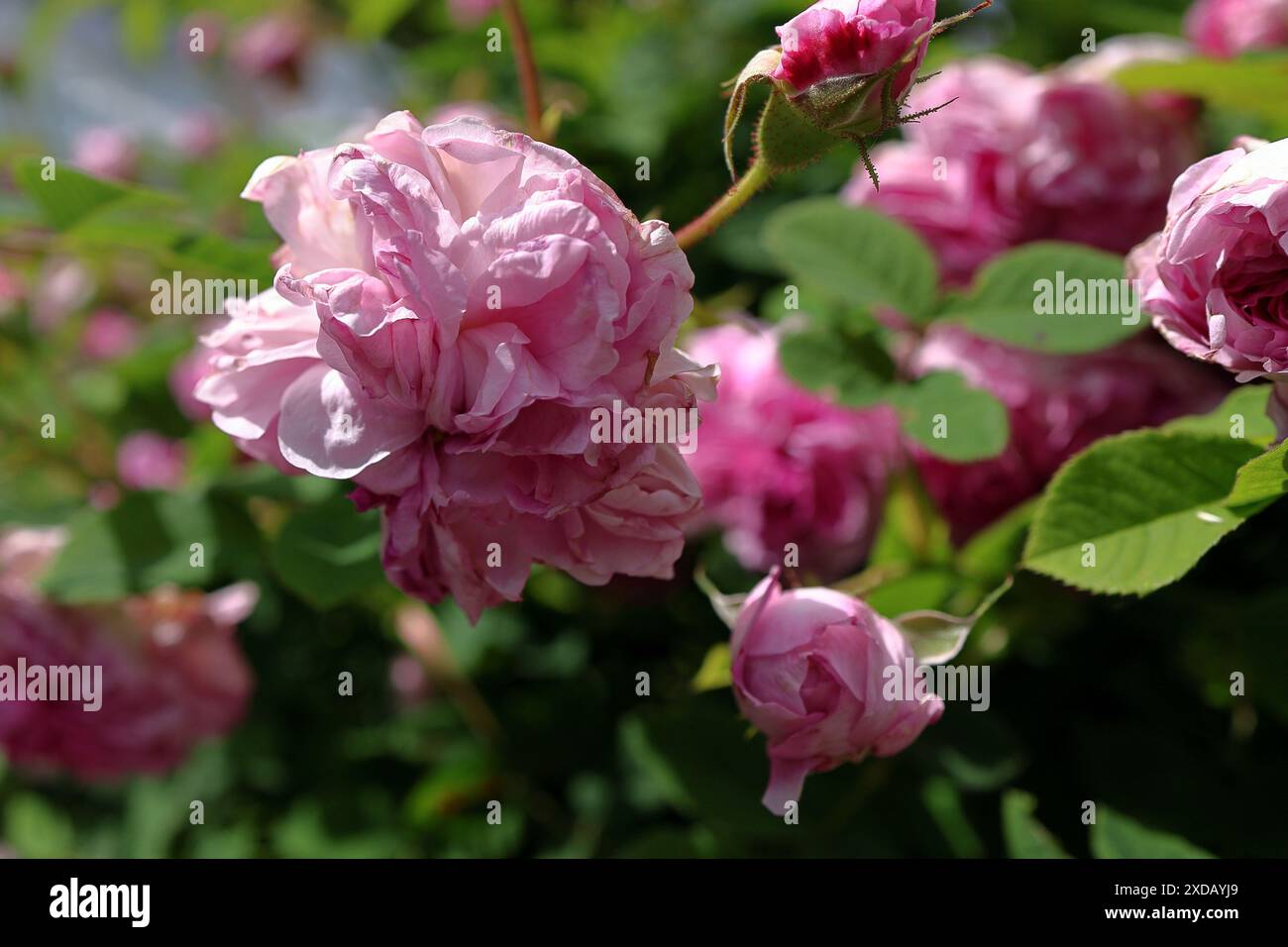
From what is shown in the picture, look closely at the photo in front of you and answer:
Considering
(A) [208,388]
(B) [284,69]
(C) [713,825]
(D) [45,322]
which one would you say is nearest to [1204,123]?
(C) [713,825]

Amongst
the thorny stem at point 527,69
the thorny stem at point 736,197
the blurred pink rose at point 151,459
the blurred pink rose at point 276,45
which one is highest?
the blurred pink rose at point 276,45

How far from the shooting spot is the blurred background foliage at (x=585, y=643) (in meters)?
0.69

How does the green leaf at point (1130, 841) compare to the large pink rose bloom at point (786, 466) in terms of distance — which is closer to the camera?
the green leaf at point (1130, 841)

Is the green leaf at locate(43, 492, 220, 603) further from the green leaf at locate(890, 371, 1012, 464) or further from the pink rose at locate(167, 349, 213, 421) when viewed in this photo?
the green leaf at locate(890, 371, 1012, 464)

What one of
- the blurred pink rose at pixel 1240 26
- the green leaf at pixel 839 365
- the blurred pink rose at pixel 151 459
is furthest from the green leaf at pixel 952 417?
the blurred pink rose at pixel 151 459

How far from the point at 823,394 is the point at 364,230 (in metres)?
0.39

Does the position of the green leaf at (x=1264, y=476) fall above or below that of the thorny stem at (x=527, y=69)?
below

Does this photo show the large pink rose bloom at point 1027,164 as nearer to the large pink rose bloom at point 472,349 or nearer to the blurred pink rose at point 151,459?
the large pink rose bloom at point 472,349

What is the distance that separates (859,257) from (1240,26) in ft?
1.64

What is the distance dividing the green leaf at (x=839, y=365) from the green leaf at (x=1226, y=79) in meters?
0.28

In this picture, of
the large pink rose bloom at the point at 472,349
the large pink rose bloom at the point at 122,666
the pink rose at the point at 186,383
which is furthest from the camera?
the pink rose at the point at 186,383

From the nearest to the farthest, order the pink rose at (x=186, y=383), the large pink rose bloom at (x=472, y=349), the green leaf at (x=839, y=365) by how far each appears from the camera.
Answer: the large pink rose bloom at (x=472, y=349) → the green leaf at (x=839, y=365) → the pink rose at (x=186, y=383)

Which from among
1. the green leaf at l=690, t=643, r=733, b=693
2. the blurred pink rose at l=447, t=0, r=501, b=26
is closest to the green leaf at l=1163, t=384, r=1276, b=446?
the green leaf at l=690, t=643, r=733, b=693

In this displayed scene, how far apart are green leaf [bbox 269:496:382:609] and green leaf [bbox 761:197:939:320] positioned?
345 millimetres
